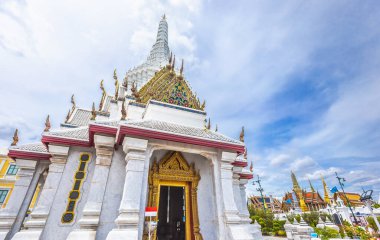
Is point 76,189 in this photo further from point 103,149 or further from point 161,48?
point 161,48

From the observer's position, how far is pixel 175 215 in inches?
319

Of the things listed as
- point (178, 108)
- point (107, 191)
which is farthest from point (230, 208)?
point (178, 108)

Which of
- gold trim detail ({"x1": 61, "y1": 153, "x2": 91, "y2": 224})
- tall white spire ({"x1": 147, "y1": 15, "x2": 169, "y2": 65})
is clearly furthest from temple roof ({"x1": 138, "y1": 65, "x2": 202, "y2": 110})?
tall white spire ({"x1": 147, "y1": 15, "x2": 169, "y2": 65})

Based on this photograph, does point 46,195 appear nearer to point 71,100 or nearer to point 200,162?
point 200,162

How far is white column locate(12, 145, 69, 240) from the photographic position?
461cm

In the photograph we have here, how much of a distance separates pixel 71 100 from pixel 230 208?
29.3ft

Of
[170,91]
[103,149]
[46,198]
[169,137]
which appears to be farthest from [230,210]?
[170,91]

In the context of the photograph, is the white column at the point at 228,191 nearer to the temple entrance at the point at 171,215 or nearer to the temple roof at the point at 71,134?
the temple entrance at the point at 171,215

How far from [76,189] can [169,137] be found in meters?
3.01

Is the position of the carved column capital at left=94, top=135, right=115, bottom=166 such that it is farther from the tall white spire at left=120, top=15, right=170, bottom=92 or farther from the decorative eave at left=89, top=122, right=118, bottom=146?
the tall white spire at left=120, top=15, right=170, bottom=92

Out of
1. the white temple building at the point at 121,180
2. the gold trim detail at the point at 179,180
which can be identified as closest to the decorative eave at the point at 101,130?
the white temple building at the point at 121,180

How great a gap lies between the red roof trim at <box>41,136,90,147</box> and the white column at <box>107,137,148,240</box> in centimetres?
164

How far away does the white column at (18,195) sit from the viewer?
5.47 meters

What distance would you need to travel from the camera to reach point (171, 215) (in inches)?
322
